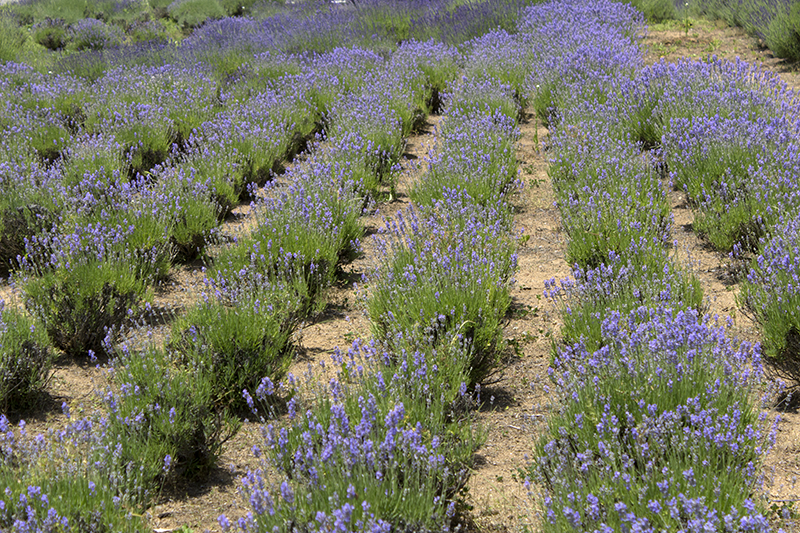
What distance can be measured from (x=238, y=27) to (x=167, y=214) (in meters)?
9.32

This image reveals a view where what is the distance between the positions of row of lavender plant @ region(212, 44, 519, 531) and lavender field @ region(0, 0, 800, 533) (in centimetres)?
2

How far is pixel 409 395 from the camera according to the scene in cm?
287

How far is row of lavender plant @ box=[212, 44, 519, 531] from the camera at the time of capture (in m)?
2.15

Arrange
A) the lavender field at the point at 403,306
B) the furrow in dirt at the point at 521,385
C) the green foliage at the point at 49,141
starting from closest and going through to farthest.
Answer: the lavender field at the point at 403,306 → the furrow in dirt at the point at 521,385 → the green foliage at the point at 49,141

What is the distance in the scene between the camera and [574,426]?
260cm

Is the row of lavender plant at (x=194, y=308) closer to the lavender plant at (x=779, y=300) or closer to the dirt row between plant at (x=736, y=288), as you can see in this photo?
the dirt row between plant at (x=736, y=288)

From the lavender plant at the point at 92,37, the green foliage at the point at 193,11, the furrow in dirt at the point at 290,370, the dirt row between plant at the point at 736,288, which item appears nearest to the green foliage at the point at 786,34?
the dirt row between plant at the point at 736,288

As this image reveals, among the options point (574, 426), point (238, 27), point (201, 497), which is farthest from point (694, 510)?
point (238, 27)

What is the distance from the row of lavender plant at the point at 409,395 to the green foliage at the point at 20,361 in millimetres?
1150

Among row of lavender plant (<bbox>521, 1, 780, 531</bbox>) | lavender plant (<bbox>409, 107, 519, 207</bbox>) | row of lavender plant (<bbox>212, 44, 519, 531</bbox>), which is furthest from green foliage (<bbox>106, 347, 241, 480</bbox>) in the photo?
lavender plant (<bbox>409, 107, 519, 207</bbox>)

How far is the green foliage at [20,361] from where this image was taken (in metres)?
3.16

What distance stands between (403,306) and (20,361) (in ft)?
6.03

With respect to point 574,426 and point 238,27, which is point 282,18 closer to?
point 238,27

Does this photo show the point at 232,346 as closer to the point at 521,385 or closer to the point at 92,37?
the point at 521,385
